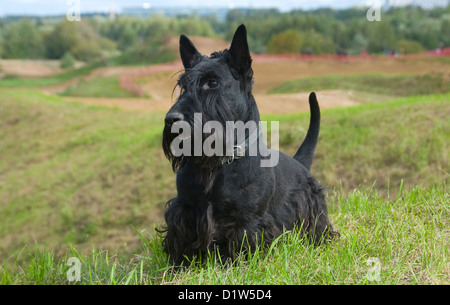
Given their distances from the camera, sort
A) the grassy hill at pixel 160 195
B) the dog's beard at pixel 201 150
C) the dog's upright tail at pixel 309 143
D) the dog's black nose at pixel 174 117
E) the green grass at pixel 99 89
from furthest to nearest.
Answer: the green grass at pixel 99 89
the dog's upright tail at pixel 309 143
the grassy hill at pixel 160 195
the dog's beard at pixel 201 150
the dog's black nose at pixel 174 117

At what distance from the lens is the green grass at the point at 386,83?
1445cm

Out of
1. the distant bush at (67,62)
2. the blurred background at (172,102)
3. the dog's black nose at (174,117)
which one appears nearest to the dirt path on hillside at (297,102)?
the blurred background at (172,102)

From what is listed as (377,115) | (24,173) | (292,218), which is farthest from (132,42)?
(292,218)

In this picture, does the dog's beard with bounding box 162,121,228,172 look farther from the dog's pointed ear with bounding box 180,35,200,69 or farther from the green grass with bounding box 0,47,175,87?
the green grass with bounding box 0,47,175,87

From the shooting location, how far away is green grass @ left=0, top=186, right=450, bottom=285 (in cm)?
311

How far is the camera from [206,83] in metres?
3.21

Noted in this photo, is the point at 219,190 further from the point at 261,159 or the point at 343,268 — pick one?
the point at 343,268

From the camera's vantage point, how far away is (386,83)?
53.2 feet

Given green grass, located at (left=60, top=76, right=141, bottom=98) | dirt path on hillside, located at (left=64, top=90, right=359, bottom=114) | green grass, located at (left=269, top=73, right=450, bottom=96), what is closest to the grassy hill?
dirt path on hillside, located at (left=64, top=90, right=359, bottom=114)

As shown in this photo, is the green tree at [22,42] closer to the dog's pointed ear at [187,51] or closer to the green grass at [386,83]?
the green grass at [386,83]

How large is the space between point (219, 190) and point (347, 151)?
616 centimetres

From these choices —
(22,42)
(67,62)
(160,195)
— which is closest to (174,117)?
(160,195)

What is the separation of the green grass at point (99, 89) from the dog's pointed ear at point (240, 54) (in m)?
20.2

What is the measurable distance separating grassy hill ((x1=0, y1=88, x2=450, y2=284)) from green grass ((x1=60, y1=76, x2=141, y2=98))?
4466 millimetres
